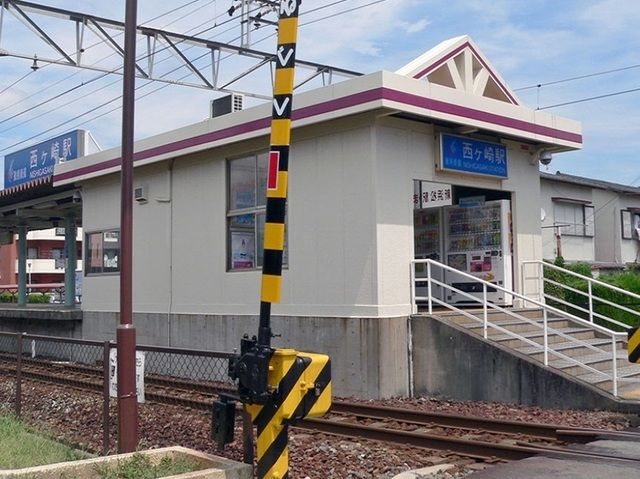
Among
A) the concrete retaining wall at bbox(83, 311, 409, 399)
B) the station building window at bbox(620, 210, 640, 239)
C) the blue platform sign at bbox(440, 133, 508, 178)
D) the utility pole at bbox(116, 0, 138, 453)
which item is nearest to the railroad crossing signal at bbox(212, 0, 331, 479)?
the utility pole at bbox(116, 0, 138, 453)

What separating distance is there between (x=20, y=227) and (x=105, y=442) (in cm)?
2141

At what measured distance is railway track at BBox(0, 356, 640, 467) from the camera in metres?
7.98

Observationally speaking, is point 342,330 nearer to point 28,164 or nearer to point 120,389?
point 120,389

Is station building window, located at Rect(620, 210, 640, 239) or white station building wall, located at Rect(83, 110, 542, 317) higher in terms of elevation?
station building window, located at Rect(620, 210, 640, 239)

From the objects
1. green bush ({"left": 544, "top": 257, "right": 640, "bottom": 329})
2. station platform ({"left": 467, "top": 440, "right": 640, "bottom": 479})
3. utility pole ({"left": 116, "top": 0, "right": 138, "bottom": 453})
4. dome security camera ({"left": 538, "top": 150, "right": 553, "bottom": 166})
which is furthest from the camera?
green bush ({"left": 544, "top": 257, "right": 640, "bottom": 329})

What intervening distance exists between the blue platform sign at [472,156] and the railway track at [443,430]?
4568 mm

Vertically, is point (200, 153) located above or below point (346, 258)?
above

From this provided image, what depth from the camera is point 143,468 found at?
6.14 metres

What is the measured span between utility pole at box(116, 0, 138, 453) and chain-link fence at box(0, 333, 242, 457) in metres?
0.33

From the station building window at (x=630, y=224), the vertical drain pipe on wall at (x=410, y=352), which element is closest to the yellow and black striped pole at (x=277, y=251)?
the vertical drain pipe on wall at (x=410, y=352)

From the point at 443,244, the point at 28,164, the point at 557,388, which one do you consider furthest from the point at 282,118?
the point at 28,164

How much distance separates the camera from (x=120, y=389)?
24.2ft

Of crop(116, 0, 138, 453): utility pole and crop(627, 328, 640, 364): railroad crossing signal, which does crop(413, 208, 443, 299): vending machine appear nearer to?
crop(627, 328, 640, 364): railroad crossing signal

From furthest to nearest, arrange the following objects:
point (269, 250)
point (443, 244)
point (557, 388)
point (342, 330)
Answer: point (443, 244), point (342, 330), point (557, 388), point (269, 250)
